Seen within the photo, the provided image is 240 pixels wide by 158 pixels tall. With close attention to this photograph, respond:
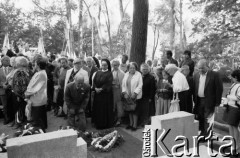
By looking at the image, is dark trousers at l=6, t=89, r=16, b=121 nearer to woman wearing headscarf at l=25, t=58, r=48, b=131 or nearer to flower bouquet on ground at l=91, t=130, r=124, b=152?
woman wearing headscarf at l=25, t=58, r=48, b=131

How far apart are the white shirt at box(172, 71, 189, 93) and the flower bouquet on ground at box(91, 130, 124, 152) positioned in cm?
171

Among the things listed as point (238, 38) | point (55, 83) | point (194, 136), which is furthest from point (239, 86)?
point (55, 83)

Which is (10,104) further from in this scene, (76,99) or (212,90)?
(212,90)

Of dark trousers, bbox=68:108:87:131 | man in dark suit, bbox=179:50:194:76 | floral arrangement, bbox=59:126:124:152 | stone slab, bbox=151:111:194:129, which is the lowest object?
floral arrangement, bbox=59:126:124:152

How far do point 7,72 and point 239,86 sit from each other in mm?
5966

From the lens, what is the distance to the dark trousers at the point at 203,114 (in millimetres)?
5480

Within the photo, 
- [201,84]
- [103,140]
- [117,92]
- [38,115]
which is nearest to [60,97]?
[38,115]

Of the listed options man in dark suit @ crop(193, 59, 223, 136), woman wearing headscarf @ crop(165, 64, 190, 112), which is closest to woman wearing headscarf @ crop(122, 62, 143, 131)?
woman wearing headscarf @ crop(165, 64, 190, 112)

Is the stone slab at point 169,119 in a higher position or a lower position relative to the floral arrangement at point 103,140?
higher

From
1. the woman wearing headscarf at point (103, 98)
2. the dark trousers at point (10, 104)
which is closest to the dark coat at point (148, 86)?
the woman wearing headscarf at point (103, 98)

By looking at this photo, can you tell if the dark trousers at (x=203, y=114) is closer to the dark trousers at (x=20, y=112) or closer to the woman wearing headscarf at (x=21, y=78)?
the woman wearing headscarf at (x=21, y=78)

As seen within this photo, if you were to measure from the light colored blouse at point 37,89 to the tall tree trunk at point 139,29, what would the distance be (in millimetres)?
3066

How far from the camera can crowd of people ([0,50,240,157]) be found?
5.38m

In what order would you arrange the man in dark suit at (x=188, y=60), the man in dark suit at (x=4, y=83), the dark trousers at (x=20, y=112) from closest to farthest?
the dark trousers at (x=20, y=112), the man in dark suit at (x=4, y=83), the man in dark suit at (x=188, y=60)
